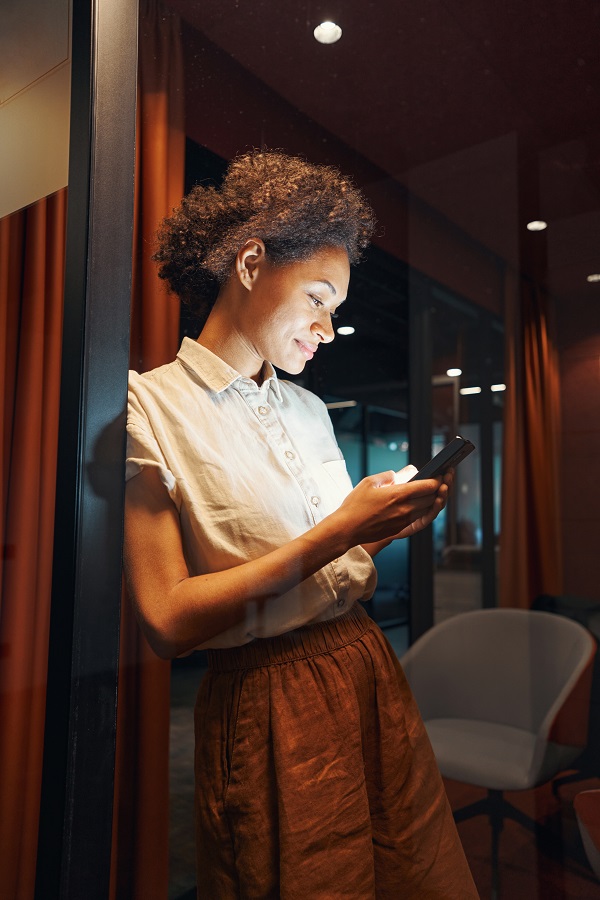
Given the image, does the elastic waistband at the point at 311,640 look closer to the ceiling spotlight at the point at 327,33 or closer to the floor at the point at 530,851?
the floor at the point at 530,851

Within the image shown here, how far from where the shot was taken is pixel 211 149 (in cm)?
A: 89

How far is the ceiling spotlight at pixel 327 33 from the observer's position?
0.85 metres

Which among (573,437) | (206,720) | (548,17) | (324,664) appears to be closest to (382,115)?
(548,17)

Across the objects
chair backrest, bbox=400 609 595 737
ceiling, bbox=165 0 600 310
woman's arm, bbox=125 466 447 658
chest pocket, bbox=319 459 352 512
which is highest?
ceiling, bbox=165 0 600 310

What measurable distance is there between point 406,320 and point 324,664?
1.35ft

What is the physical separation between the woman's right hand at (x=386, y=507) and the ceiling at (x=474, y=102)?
10.3 inches

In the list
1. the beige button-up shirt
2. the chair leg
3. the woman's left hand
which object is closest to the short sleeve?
the beige button-up shirt

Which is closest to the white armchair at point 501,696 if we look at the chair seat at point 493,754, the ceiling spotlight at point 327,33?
the chair seat at point 493,754

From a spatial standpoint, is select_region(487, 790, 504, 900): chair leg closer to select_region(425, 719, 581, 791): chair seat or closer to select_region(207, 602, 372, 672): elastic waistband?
select_region(425, 719, 581, 791): chair seat

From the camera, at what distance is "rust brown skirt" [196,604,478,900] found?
72 centimetres

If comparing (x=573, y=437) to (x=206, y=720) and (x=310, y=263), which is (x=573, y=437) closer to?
(x=310, y=263)

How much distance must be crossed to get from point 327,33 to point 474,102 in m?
0.23

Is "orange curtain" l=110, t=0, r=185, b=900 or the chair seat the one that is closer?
the chair seat

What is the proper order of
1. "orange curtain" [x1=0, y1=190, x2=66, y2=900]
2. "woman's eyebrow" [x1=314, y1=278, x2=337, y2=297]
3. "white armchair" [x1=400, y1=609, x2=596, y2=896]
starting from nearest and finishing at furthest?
"white armchair" [x1=400, y1=609, x2=596, y2=896] < "woman's eyebrow" [x1=314, y1=278, x2=337, y2=297] < "orange curtain" [x1=0, y1=190, x2=66, y2=900]
